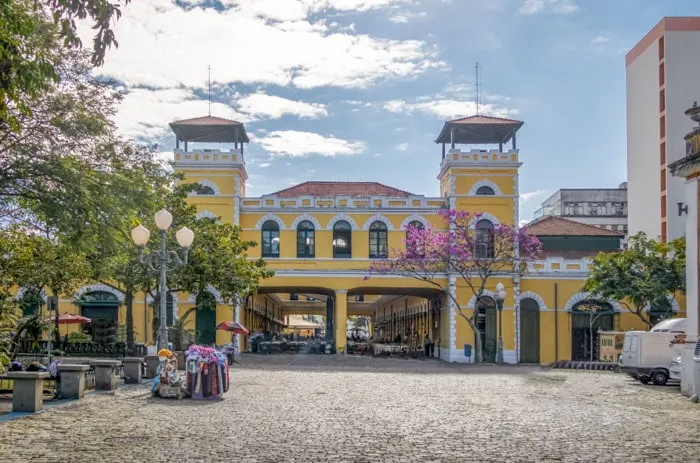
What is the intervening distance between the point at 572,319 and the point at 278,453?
33.2m

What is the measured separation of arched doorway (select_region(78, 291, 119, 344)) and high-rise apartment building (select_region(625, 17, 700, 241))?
33402mm

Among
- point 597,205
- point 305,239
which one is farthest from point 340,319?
point 597,205

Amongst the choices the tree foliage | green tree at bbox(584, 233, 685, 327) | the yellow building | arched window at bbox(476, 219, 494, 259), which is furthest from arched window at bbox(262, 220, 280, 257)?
green tree at bbox(584, 233, 685, 327)

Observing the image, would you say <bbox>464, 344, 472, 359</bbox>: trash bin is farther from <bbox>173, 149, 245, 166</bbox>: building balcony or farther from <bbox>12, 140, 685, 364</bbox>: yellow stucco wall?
<bbox>173, 149, 245, 166</bbox>: building balcony

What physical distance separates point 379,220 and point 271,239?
18.1 ft

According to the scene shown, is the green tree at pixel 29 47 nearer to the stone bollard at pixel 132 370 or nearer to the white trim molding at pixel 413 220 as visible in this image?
the stone bollard at pixel 132 370

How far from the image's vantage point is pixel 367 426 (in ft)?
41.4

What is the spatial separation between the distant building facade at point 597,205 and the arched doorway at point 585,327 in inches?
1668

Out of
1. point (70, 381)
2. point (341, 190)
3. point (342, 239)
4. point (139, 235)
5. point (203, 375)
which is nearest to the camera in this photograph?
point (70, 381)

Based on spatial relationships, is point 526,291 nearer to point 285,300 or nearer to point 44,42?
point 285,300

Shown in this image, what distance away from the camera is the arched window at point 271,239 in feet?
134

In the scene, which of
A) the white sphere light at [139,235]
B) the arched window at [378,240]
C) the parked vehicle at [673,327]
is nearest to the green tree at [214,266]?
the white sphere light at [139,235]

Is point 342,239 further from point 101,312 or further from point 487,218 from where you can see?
point 101,312

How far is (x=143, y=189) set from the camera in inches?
634
